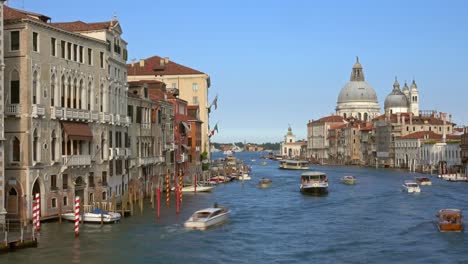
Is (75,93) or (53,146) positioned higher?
(75,93)

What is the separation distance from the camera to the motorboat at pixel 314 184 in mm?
61938

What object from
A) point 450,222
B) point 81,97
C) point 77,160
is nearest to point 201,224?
Result: point 77,160

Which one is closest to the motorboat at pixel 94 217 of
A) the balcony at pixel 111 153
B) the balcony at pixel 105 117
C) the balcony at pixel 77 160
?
the balcony at pixel 77 160

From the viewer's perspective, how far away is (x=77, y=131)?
37.8 meters

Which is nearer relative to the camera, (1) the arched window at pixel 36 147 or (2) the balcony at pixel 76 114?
(1) the arched window at pixel 36 147

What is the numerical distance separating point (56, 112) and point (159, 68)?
50.1 metres

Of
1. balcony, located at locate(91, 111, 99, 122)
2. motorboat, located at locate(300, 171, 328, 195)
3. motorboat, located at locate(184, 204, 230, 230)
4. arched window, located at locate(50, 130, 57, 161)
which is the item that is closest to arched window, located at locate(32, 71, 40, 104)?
arched window, located at locate(50, 130, 57, 161)

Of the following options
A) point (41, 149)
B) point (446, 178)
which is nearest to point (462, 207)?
point (41, 149)

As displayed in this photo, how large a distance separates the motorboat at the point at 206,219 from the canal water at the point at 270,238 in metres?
0.46

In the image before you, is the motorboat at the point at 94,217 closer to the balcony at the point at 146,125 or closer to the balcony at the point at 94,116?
the balcony at the point at 94,116

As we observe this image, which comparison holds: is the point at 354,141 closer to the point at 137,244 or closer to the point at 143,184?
the point at 143,184

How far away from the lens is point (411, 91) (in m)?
177

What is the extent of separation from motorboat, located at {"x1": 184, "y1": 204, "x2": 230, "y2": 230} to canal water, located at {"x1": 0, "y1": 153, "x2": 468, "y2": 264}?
1.51 feet

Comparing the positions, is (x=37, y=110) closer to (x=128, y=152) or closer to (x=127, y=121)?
(x=127, y=121)
